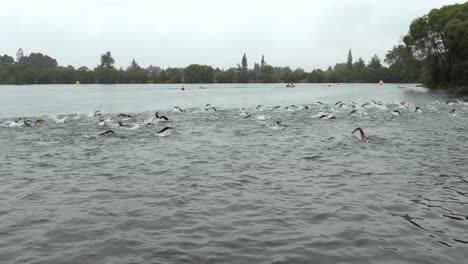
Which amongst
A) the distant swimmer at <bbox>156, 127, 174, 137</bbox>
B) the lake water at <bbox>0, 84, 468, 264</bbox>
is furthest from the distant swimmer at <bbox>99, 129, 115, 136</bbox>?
the distant swimmer at <bbox>156, 127, 174, 137</bbox>

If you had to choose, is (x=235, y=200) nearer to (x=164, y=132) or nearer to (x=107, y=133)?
(x=164, y=132)

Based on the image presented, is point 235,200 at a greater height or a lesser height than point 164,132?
lesser

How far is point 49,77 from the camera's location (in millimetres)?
184125

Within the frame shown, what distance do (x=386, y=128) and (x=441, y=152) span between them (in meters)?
7.95

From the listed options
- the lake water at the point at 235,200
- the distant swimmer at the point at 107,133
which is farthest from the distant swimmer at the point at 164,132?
the distant swimmer at the point at 107,133

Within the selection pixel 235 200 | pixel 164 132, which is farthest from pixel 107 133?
pixel 235 200

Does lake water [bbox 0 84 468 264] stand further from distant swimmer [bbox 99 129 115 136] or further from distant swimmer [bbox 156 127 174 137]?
distant swimmer [bbox 99 129 115 136]

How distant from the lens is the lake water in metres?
7.67

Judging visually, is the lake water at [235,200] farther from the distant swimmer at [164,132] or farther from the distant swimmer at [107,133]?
the distant swimmer at [107,133]

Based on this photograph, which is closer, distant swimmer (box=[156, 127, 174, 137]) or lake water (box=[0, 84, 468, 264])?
lake water (box=[0, 84, 468, 264])

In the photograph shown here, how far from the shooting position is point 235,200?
34.9 ft

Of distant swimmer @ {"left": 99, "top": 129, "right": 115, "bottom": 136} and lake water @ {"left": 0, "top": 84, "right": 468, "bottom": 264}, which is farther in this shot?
distant swimmer @ {"left": 99, "top": 129, "right": 115, "bottom": 136}

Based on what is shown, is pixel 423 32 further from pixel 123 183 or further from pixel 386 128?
pixel 123 183

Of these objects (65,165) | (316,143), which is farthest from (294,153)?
(65,165)
